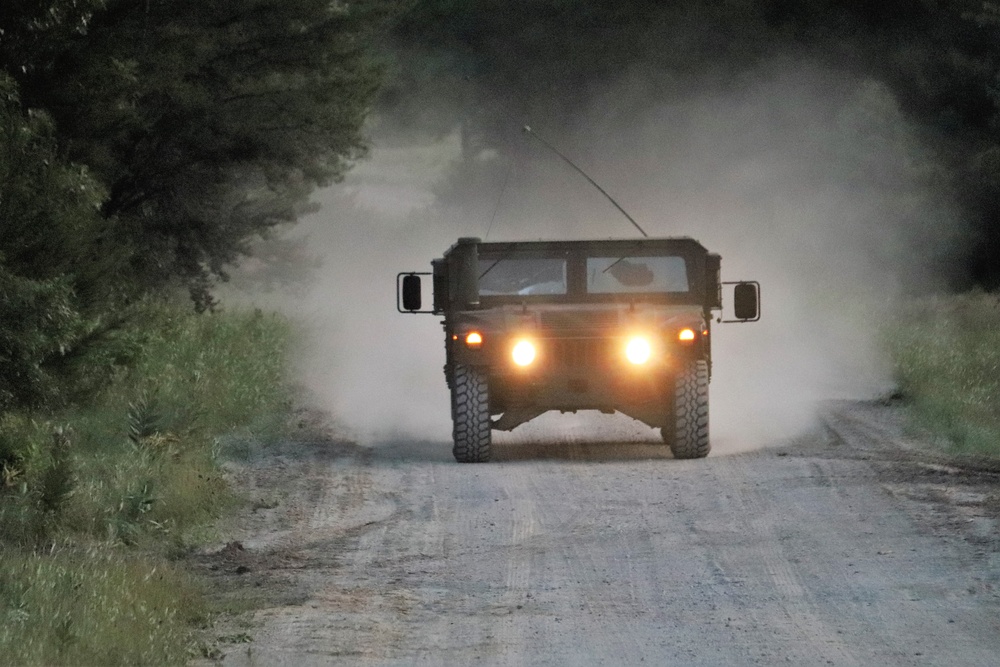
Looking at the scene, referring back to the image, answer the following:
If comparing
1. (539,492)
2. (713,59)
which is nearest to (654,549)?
(539,492)

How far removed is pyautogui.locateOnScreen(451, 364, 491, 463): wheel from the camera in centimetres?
1362

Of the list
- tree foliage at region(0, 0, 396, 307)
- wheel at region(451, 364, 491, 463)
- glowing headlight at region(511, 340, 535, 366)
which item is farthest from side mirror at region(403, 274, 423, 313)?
tree foliage at region(0, 0, 396, 307)

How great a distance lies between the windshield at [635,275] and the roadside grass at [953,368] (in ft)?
8.55

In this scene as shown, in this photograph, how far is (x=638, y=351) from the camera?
1358 cm

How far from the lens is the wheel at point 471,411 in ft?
44.7

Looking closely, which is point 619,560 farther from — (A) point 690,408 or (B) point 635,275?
(B) point 635,275

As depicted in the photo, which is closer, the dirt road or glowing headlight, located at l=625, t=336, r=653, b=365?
the dirt road

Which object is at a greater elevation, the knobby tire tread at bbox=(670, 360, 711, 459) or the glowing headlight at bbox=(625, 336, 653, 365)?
the glowing headlight at bbox=(625, 336, 653, 365)

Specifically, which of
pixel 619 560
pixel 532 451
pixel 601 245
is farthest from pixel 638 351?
pixel 619 560

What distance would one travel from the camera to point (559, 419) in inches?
672

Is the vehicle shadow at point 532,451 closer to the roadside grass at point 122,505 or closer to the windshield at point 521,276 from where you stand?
the roadside grass at point 122,505

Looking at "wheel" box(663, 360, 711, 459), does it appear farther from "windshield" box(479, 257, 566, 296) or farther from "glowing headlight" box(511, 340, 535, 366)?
"windshield" box(479, 257, 566, 296)

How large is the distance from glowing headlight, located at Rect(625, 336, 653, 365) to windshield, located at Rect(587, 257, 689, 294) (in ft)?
3.16

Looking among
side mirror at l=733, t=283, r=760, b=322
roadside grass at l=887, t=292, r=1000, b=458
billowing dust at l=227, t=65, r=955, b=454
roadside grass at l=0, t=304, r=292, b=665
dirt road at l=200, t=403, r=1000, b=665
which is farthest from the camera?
billowing dust at l=227, t=65, r=955, b=454
